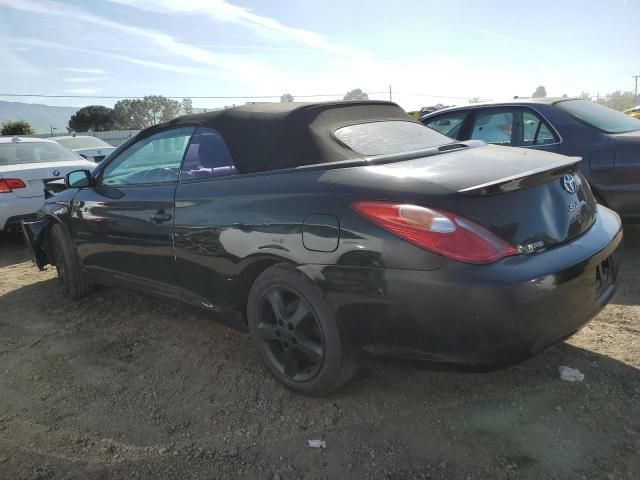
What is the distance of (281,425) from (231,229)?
3.39 feet

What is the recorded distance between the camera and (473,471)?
2031mm

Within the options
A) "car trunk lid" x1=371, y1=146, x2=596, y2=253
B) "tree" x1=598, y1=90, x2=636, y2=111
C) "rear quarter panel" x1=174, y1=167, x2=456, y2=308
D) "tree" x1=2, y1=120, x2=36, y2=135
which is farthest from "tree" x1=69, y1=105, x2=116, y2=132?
"car trunk lid" x1=371, y1=146, x2=596, y2=253

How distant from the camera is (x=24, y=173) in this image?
621cm

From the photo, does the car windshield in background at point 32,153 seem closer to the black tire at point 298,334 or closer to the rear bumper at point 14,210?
the rear bumper at point 14,210

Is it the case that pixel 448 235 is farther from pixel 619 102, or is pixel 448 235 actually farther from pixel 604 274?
pixel 619 102

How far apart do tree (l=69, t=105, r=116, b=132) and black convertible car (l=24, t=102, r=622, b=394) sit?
46840mm

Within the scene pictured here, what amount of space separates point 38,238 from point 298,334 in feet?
10.6

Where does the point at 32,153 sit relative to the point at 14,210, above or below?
above

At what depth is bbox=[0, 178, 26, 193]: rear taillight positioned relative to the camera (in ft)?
19.8

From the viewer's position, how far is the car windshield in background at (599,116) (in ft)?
15.1

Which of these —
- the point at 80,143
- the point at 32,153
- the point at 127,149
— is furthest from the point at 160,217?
the point at 80,143

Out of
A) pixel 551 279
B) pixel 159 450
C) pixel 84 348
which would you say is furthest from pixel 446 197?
pixel 84 348

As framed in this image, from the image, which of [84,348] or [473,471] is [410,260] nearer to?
[473,471]

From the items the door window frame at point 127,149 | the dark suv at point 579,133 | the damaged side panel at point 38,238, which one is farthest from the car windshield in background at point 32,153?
the dark suv at point 579,133
